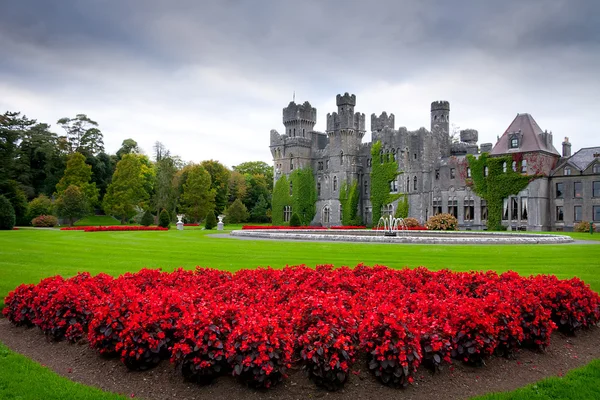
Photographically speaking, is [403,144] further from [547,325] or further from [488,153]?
[547,325]

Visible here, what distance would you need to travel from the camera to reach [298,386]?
6805 millimetres

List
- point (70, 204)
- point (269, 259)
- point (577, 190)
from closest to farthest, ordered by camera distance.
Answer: point (269, 259) → point (577, 190) → point (70, 204)

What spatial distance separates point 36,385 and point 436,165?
55165 millimetres

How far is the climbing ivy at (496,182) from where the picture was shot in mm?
50750

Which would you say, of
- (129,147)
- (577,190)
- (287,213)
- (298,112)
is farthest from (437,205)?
(129,147)

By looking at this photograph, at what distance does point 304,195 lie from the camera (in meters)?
67.2

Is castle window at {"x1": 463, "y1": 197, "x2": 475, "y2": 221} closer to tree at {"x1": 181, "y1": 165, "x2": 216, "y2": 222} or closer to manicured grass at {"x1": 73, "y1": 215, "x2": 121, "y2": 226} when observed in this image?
tree at {"x1": 181, "y1": 165, "x2": 216, "y2": 222}

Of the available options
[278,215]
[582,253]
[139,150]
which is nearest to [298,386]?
[582,253]

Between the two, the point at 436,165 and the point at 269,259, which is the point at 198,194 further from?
the point at 269,259

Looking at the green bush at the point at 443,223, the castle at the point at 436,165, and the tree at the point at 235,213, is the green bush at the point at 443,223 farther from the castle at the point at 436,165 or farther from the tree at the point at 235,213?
the tree at the point at 235,213

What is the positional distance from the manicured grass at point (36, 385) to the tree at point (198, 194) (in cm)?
6341

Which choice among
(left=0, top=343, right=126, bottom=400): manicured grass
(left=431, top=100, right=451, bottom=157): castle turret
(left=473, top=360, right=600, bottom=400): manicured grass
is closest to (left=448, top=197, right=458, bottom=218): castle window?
(left=431, top=100, right=451, bottom=157): castle turret

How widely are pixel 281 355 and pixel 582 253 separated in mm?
19514

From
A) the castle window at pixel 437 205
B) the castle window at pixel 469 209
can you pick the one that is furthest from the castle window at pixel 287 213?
the castle window at pixel 469 209
